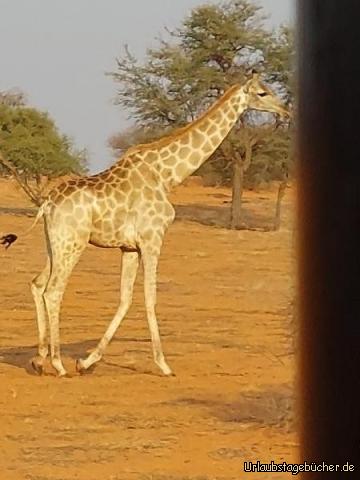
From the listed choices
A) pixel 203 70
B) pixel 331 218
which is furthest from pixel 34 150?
pixel 331 218

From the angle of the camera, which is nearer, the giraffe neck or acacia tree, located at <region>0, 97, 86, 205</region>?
the giraffe neck

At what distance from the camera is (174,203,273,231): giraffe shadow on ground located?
81.8 feet

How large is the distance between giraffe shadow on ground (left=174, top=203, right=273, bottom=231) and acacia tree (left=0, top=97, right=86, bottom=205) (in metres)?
2.92

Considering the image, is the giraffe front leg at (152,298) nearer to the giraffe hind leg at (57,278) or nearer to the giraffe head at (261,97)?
the giraffe hind leg at (57,278)

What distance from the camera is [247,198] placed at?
30.5 meters

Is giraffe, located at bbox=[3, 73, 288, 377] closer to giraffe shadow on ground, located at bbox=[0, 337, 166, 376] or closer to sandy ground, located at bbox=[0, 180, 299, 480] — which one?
giraffe shadow on ground, located at bbox=[0, 337, 166, 376]

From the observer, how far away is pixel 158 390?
688cm

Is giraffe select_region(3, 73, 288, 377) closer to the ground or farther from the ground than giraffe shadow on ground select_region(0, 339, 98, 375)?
farther from the ground

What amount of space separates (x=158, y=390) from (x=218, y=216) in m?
20.5

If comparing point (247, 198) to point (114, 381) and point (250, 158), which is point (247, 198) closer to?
point (250, 158)

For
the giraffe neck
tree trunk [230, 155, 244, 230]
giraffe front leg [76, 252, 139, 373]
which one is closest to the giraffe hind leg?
giraffe front leg [76, 252, 139, 373]

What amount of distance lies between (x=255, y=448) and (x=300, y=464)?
1.22 metres

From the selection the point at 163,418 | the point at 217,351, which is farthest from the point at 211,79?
the point at 163,418

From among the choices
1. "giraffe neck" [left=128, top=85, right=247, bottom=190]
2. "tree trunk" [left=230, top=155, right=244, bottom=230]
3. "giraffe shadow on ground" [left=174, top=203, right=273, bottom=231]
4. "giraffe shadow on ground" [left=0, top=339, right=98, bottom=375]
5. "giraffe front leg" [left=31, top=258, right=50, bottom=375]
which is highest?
"giraffe neck" [left=128, top=85, right=247, bottom=190]
